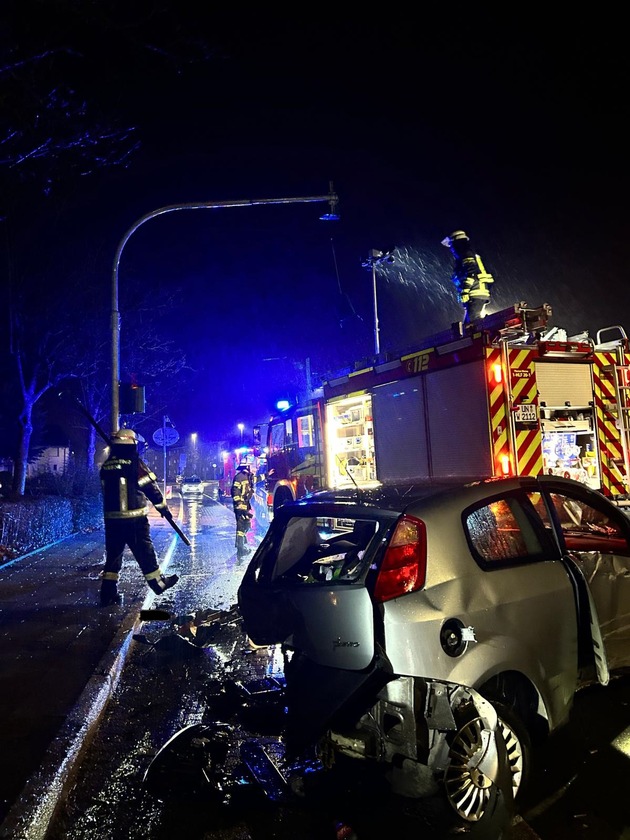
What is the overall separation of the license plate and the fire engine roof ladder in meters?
1.48

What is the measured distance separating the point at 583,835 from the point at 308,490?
833cm

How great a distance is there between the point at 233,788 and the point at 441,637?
57.2 inches

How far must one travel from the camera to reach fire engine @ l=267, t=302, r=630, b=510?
664 cm

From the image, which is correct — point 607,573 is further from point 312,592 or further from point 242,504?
point 242,504

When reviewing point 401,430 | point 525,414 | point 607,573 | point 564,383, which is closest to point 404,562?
point 607,573

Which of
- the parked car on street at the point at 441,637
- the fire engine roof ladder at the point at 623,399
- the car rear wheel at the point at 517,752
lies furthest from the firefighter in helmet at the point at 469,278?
the car rear wheel at the point at 517,752

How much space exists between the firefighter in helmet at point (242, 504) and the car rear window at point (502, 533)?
7.77 m

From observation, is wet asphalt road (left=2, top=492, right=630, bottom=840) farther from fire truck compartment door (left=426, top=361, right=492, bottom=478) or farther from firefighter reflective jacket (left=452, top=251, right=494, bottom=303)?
firefighter reflective jacket (left=452, top=251, right=494, bottom=303)

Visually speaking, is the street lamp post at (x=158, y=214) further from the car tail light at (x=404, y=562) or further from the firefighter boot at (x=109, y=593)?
the car tail light at (x=404, y=562)

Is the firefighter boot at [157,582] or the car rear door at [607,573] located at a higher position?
the car rear door at [607,573]

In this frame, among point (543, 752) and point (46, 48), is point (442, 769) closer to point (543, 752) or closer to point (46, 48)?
point (543, 752)

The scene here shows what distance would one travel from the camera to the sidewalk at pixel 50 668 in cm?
303

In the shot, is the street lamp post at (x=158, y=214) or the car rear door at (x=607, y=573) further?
the street lamp post at (x=158, y=214)

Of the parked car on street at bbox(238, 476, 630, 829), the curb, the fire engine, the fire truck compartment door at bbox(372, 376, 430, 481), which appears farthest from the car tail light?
the fire truck compartment door at bbox(372, 376, 430, 481)
